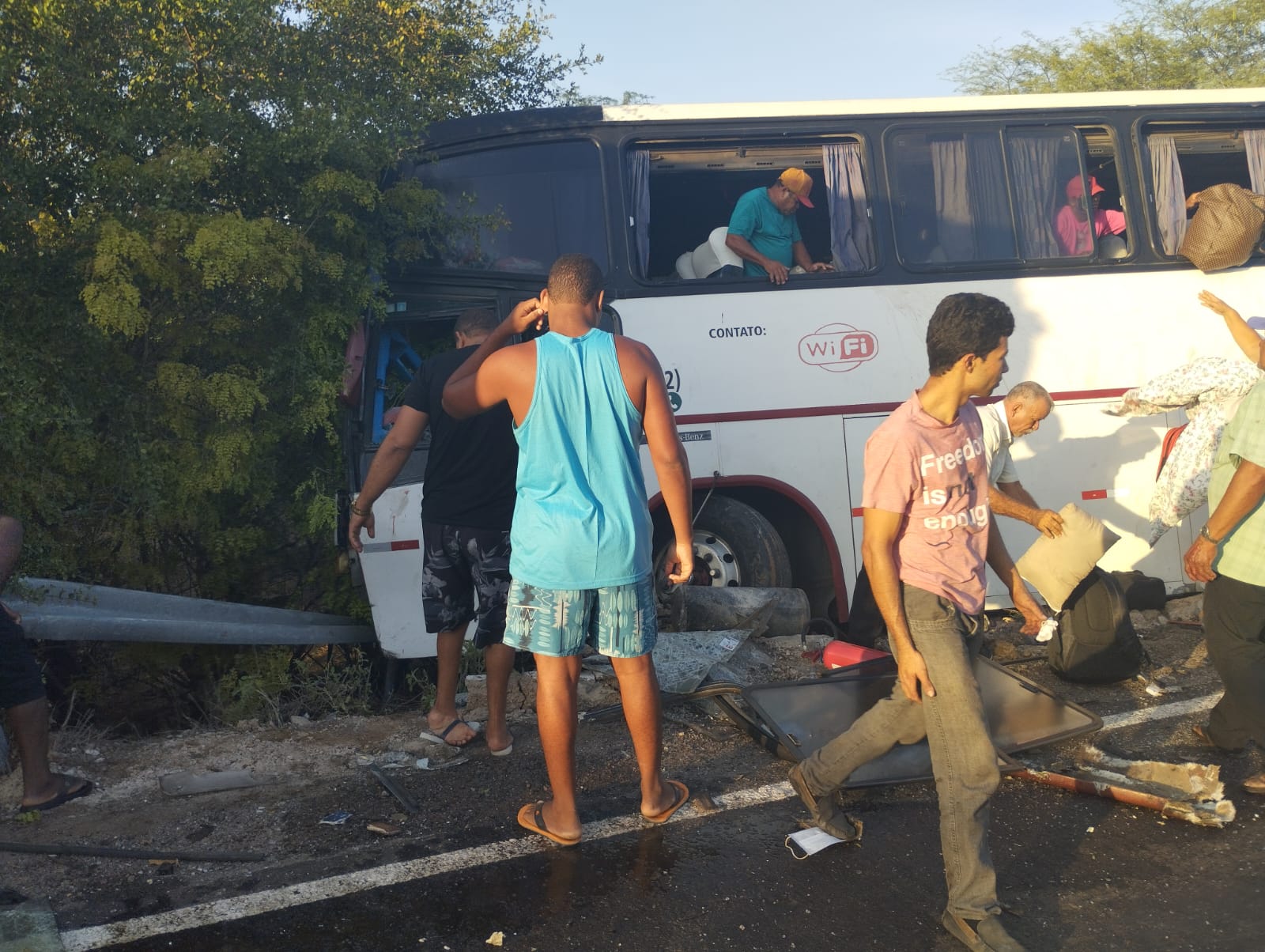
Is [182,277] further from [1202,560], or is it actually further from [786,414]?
[1202,560]

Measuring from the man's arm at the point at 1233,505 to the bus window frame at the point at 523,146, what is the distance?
348cm

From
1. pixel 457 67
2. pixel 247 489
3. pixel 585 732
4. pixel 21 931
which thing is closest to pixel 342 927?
pixel 21 931

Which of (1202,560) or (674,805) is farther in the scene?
(1202,560)

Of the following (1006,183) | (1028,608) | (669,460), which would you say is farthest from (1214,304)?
(669,460)

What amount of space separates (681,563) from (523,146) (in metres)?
3.57

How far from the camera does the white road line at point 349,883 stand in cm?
325

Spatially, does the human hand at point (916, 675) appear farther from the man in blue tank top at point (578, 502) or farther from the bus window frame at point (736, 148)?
the bus window frame at point (736, 148)

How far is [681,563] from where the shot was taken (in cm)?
388

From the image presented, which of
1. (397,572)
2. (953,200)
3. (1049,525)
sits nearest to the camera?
(1049,525)

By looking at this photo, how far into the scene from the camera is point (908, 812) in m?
4.16

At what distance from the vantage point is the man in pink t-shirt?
10.6 ft

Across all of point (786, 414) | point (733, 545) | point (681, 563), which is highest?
point (786, 414)

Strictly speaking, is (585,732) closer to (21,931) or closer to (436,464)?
(436,464)

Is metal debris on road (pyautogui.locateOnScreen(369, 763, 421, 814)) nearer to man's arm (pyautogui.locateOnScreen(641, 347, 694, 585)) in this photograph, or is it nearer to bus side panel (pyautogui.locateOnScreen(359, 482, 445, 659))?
man's arm (pyautogui.locateOnScreen(641, 347, 694, 585))
